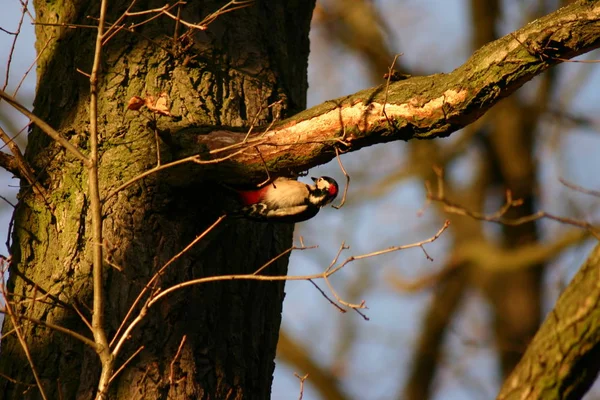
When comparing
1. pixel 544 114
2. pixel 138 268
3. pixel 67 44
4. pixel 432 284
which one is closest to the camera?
pixel 138 268

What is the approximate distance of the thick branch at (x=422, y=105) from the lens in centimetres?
244

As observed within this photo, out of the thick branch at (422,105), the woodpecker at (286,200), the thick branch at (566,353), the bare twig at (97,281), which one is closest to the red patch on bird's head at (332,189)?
the woodpecker at (286,200)

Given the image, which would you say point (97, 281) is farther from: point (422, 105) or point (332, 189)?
point (332, 189)

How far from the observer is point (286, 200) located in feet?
12.3

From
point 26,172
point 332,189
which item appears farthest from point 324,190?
point 26,172

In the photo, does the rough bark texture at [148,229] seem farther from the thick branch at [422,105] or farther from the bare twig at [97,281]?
the bare twig at [97,281]

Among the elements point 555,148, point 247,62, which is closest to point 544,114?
point 555,148

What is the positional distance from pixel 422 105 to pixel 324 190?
5.94ft

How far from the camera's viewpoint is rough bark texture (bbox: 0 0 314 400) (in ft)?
9.05

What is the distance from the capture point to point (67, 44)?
331cm

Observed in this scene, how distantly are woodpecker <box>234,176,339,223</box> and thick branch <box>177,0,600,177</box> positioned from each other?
0.36 m

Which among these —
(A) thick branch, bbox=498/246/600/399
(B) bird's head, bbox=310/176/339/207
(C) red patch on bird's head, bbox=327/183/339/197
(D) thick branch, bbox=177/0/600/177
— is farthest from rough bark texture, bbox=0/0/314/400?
(A) thick branch, bbox=498/246/600/399

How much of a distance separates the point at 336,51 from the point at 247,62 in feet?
23.5

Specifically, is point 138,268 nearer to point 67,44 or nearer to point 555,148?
point 67,44
